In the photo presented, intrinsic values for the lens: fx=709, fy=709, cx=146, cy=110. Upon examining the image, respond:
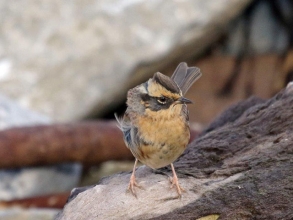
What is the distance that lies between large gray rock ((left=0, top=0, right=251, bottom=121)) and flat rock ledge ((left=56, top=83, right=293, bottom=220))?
15.1ft

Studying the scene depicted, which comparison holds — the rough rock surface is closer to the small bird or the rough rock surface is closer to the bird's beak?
the small bird

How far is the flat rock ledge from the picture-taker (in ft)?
11.6

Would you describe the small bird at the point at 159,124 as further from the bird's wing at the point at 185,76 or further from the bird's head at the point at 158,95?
the bird's wing at the point at 185,76

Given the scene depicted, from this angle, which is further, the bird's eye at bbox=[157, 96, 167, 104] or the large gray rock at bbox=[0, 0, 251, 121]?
the large gray rock at bbox=[0, 0, 251, 121]

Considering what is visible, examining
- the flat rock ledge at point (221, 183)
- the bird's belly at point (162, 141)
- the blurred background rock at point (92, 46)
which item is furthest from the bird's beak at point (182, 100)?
the blurred background rock at point (92, 46)

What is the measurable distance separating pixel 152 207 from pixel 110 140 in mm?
3616

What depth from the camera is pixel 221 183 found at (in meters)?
Result: 3.67

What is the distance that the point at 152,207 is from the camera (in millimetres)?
3578

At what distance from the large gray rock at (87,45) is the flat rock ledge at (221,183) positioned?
4.60 meters

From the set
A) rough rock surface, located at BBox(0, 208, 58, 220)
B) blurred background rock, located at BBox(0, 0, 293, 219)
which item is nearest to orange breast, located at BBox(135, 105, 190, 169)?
rough rock surface, located at BBox(0, 208, 58, 220)

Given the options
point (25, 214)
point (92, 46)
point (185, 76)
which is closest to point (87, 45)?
point (92, 46)

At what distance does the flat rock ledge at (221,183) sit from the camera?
354 centimetres

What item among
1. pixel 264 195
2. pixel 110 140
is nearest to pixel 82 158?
pixel 110 140

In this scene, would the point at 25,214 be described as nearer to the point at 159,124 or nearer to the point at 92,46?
the point at 159,124
